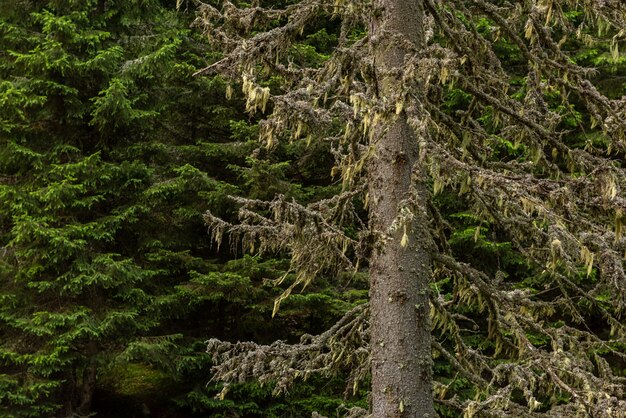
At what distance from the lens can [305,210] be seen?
3.94 meters

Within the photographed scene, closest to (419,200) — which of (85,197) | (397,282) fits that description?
(397,282)

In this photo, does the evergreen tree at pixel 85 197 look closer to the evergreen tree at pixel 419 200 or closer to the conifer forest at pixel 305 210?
the conifer forest at pixel 305 210

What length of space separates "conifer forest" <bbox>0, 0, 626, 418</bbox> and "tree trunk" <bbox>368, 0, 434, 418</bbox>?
0.05 feet

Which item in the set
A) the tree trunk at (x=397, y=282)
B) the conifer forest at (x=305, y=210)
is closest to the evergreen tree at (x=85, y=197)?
the conifer forest at (x=305, y=210)

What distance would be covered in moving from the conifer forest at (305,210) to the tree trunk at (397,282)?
1 cm

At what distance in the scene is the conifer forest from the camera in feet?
12.9

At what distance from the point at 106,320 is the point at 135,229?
1.65 m

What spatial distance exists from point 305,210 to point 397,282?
730mm

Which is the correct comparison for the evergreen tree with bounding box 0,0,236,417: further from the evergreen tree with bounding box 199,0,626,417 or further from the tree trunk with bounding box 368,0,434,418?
the tree trunk with bounding box 368,0,434,418

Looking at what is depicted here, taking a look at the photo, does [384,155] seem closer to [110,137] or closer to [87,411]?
[110,137]

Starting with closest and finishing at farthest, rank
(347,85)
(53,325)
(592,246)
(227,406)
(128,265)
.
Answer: (592,246) → (347,85) → (53,325) → (128,265) → (227,406)

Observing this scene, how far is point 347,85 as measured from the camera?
425 cm

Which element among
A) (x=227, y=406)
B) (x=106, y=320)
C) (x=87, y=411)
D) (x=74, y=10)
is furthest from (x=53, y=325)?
(x=74, y=10)

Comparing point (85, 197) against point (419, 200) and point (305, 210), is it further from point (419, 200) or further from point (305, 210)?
point (419, 200)
